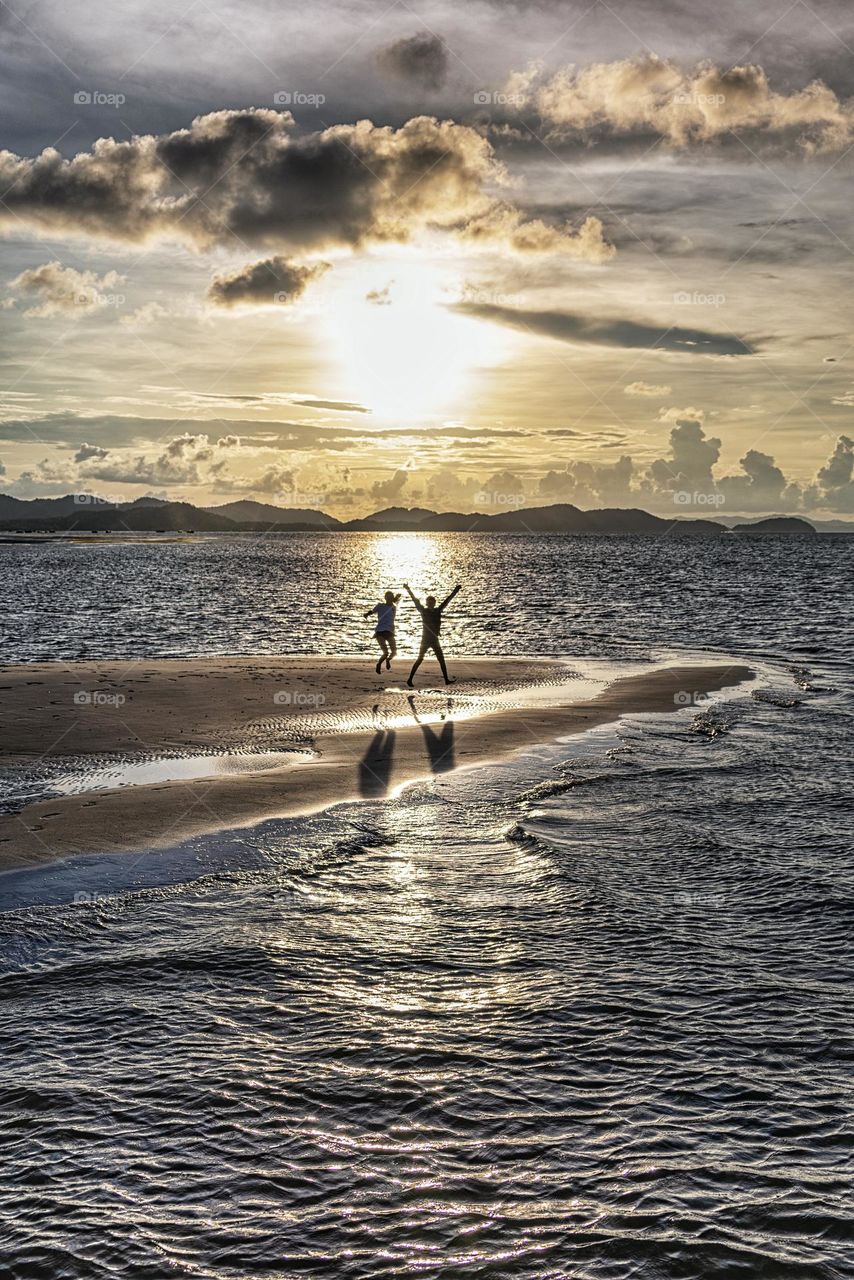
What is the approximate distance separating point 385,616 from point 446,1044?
19757mm

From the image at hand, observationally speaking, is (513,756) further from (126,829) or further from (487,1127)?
(487,1127)

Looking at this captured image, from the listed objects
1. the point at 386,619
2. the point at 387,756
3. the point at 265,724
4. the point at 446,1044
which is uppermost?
the point at 386,619

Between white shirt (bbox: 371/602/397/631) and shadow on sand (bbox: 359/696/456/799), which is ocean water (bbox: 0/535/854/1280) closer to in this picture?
shadow on sand (bbox: 359/696/456/799)

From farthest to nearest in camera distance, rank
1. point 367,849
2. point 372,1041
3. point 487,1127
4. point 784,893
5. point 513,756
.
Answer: point 513,756 → point 367,849 → point 784,893 → point 372,1041 → point 487,1127

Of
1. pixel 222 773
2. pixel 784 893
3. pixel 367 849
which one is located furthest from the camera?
pixel 222 773

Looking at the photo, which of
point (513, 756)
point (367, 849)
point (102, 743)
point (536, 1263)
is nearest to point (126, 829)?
point (367, 849)

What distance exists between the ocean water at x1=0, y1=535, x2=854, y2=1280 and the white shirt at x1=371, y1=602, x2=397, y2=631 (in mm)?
11932

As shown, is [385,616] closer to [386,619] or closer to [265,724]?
[386,619]

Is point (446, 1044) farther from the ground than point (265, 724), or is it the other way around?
point (265, 724)

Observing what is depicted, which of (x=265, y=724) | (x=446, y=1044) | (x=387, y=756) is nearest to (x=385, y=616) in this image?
(x=265, y=724)

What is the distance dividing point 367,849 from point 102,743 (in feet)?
27.0

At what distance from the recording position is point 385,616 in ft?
86.3

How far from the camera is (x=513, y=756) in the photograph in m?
17.4

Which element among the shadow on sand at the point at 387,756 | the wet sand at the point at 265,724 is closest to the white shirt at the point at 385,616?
the wet sand at the point at 265,724
